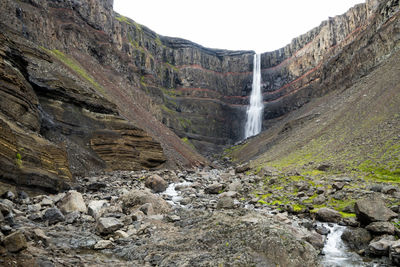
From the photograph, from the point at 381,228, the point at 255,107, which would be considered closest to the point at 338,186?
the point at 381,228

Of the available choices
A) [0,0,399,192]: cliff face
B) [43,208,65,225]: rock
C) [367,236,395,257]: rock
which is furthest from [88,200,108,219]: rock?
[367,236,395,257]: rock

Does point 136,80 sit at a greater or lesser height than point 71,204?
greater

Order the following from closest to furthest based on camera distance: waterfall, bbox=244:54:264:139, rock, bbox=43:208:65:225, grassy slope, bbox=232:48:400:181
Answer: rock, bbox=43:208:65:225 → grassy slope, bbox=232:48:400:181 → waterfall, bbox=244:54:264:139

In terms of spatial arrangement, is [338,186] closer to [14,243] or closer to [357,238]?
[357,238]

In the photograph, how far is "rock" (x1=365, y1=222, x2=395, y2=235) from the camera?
8.45 meters

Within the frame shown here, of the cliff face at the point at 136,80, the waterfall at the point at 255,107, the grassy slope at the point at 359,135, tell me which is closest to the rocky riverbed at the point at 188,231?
the cliff face at the point at 136,80

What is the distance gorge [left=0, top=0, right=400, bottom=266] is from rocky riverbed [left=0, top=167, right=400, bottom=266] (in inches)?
1.9

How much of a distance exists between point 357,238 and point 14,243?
34.5ft

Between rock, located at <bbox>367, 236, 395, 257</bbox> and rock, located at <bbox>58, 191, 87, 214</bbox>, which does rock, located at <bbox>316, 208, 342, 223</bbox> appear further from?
rock, located at <bbox>58, 191, 87, 214</bbox>

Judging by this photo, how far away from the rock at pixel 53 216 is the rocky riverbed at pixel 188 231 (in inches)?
1.2

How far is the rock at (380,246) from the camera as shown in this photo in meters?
7.63

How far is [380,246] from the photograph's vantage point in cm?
774

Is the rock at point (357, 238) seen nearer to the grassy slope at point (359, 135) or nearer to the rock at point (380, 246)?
the rock at point (380, 246)

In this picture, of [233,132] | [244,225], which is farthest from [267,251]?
[233,132]
